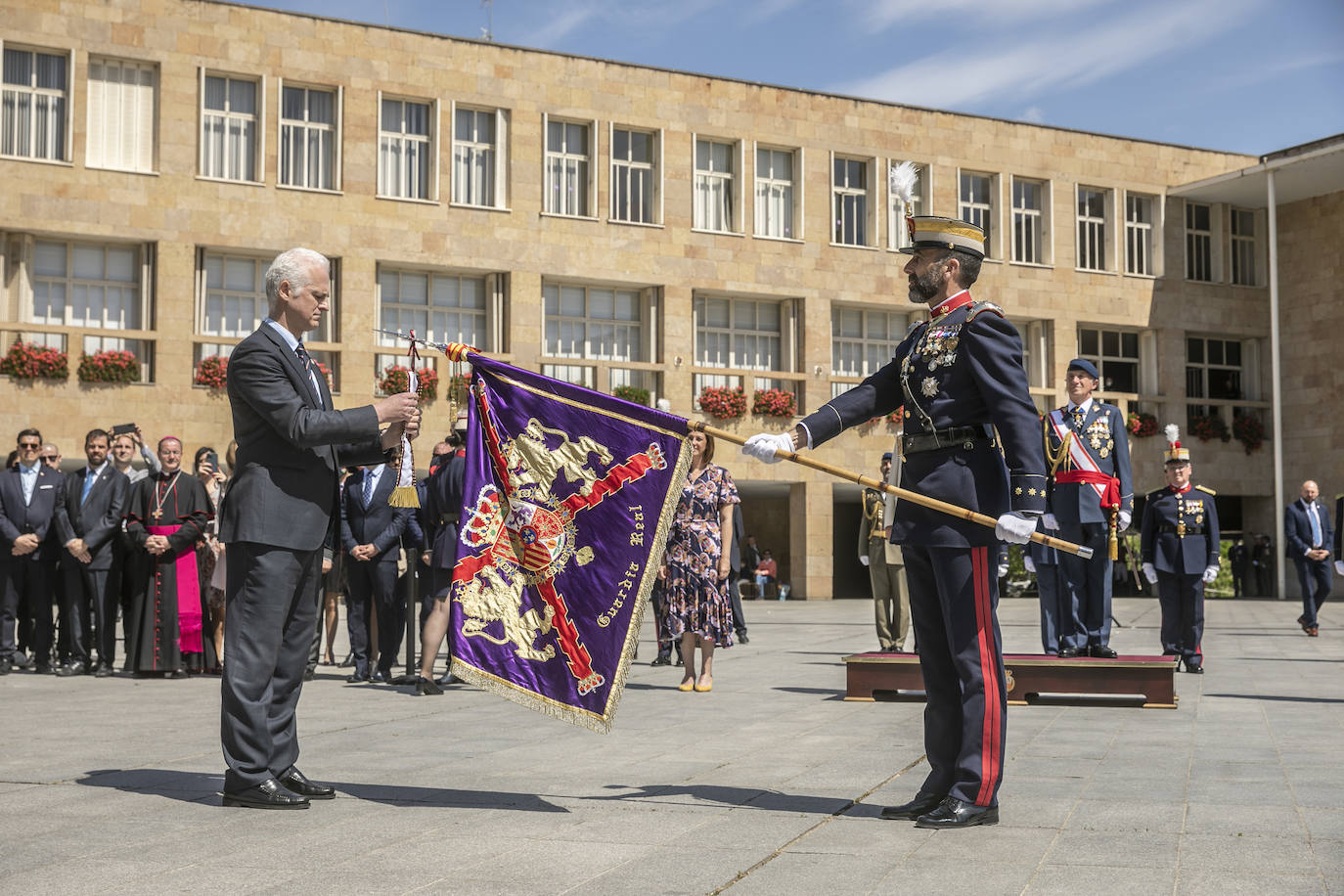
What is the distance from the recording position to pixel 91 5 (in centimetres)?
2603

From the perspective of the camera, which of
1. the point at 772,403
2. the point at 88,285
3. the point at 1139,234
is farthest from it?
the point at 1139,234

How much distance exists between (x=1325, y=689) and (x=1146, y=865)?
7228mm

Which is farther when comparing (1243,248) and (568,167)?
(1243,248)

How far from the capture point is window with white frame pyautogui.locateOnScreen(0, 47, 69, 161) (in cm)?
2573

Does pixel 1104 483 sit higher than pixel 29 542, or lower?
higher

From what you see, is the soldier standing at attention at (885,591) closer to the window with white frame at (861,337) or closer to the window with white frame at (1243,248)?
the window with white frame at (861,337)

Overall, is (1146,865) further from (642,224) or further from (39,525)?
(642,224)

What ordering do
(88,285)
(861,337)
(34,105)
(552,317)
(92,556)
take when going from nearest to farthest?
(92,556) < (34,105) < (88,285) < (552,317) < (861,337)

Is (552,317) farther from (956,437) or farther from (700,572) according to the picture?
(956,437)

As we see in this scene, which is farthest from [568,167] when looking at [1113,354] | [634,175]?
[1113,354]

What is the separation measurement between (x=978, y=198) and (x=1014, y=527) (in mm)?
30484

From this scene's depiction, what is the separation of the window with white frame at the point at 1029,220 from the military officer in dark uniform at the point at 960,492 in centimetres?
3009

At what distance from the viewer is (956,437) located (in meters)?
5.55

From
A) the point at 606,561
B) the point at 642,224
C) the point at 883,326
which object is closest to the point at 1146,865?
the point at 606,561
